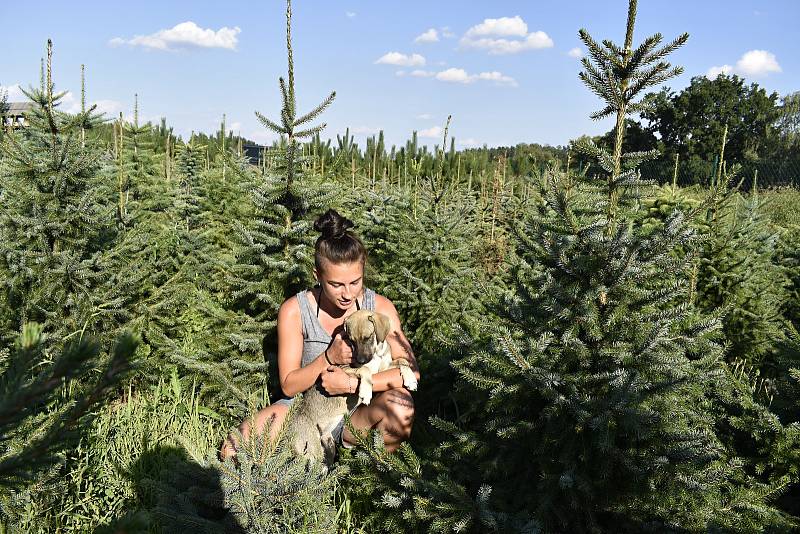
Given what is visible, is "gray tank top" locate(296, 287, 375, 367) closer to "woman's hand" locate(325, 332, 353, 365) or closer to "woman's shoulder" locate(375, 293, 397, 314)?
"woman's shoulder" locate(375, 293, 397, 314)

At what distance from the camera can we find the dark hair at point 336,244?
3.29m

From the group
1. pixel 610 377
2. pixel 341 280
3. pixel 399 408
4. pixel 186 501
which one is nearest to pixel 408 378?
pixel 399 408

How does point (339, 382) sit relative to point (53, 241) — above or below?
below

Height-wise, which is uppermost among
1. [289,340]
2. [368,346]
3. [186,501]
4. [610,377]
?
[610,377]

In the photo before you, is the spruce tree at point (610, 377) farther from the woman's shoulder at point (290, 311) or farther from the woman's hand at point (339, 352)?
the woman's shoulder at point (290, 311)

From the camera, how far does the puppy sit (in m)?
3.08

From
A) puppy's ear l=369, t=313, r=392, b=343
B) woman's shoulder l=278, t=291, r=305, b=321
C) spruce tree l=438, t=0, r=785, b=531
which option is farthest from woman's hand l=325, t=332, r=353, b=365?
spruce tree l=438, t=0, r=785, b=531

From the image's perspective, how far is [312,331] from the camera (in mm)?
3576

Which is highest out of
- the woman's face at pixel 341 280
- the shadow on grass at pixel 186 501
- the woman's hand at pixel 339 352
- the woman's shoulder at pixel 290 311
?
the woman's face at pixel 341 280

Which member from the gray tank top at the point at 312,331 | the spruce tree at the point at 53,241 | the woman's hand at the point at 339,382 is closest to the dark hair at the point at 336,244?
the gray tank top at the point at 312,331

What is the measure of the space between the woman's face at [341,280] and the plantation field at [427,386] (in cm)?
59

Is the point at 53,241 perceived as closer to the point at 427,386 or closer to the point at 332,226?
the point at 332,226

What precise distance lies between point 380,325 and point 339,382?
401 millimetres

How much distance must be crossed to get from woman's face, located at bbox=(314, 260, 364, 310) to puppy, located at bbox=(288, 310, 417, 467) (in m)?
0.27
